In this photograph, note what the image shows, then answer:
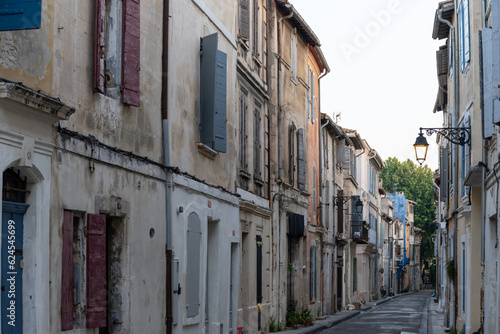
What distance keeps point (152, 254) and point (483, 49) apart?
20.6 ft

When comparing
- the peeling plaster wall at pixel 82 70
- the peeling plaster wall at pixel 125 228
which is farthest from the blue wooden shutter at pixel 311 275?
the peeling plaster wall at pixel 82 70

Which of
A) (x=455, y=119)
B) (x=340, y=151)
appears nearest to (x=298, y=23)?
(x=455, y=119)

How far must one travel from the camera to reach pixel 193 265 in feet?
46.4

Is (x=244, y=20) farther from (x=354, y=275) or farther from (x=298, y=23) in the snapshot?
(x=354, y=275)

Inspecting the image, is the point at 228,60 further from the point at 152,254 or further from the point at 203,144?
the point at 152,254

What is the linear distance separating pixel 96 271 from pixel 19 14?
372 cm

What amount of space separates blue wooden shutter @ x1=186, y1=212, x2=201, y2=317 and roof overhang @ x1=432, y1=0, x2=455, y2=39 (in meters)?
10.4

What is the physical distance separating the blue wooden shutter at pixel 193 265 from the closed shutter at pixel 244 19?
5.91m

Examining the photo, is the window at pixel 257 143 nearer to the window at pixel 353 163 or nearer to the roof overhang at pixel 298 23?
the roof overhang at pixel 298 23

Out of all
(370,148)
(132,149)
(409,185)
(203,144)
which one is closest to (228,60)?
(203,144)

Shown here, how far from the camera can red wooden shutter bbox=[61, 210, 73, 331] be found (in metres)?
8.92

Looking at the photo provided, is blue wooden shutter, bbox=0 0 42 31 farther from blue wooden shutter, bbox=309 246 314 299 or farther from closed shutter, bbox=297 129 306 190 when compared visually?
blue wooden shutter, bbox=309 246 314 299

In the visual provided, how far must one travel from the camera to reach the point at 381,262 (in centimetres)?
6238

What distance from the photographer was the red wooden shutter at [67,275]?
8.92m
